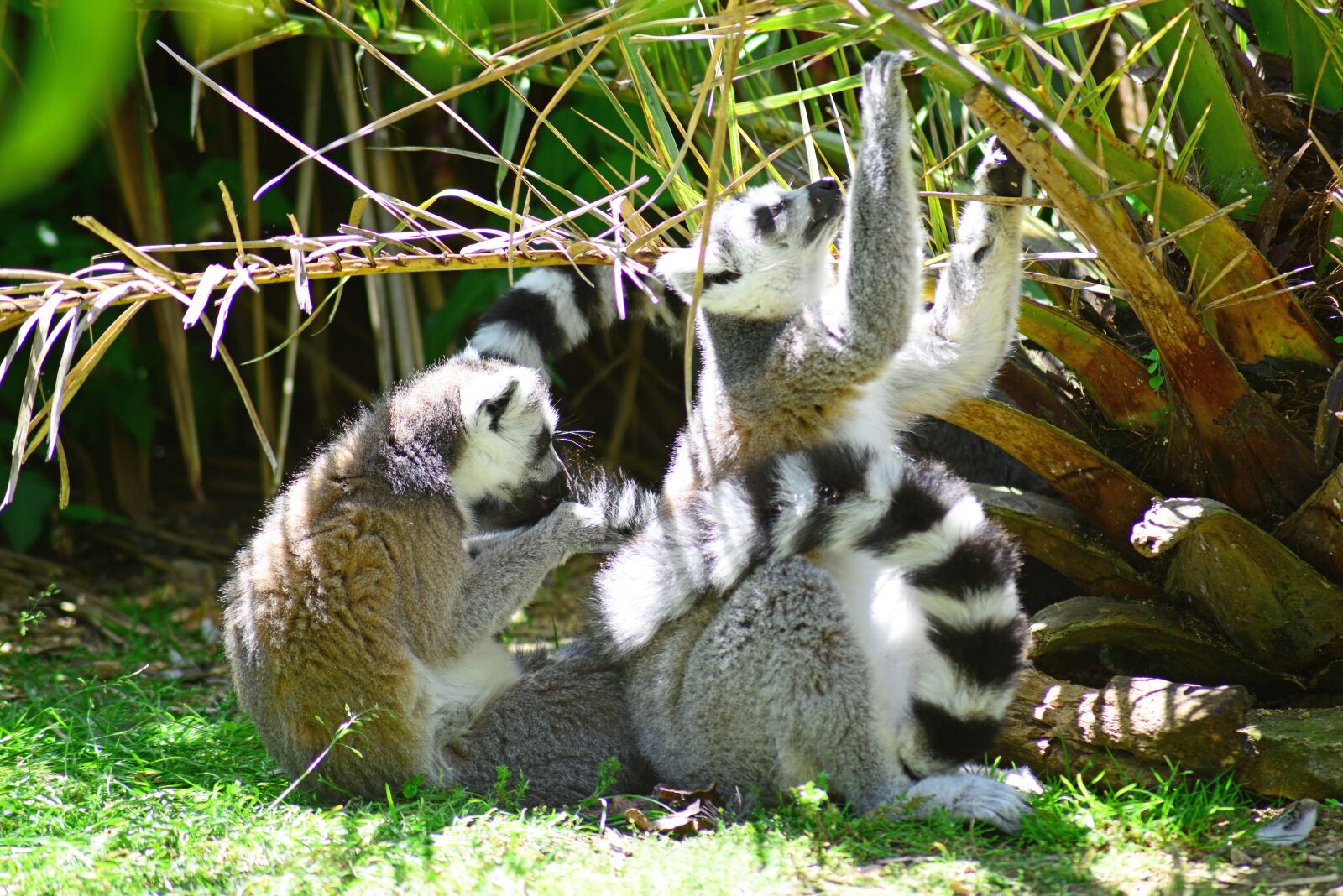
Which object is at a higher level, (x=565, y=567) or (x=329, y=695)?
(x=329, y=695)

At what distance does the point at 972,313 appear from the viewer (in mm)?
3238

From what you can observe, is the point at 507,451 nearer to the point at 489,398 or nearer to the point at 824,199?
the point at 489,398

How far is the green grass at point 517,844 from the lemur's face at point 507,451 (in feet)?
3.30

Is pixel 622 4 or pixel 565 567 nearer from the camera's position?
pixel 622 4

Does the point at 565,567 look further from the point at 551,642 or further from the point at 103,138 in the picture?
the point at 103,138

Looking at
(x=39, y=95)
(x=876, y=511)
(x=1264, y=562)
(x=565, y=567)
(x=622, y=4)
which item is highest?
(x=622, y=4)

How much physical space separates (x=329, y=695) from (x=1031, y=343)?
271 cm

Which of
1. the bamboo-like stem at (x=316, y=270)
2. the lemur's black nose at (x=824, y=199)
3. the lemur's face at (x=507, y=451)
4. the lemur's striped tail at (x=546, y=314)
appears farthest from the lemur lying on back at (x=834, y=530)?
the lemur's striped tail at (x=546, y=314)

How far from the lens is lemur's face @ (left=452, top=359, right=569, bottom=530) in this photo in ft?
11.9

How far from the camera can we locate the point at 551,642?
505 cm

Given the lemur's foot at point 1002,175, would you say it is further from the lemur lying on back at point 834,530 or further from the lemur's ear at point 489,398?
the lemur's ear at point 489,398

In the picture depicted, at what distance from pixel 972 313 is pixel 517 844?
189 cm

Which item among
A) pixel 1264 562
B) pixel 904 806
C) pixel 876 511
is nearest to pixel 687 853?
pixel 904 806

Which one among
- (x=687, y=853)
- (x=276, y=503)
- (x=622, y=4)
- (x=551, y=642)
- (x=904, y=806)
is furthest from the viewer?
(x=551, y=642)
